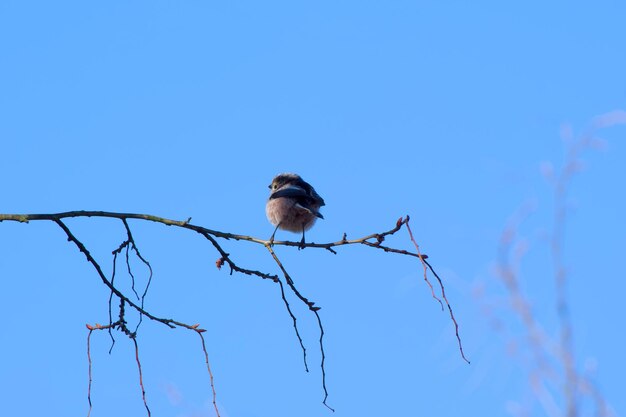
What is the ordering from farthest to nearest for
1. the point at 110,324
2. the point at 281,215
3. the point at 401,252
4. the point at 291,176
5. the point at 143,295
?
the point at 291,176, the point at 281,215, the point at 143,295, the point at 110,324, the point at 401,252

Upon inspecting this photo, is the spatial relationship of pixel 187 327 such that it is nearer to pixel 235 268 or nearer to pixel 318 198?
pixel 235 268

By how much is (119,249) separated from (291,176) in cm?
321

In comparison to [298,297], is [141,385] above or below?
below

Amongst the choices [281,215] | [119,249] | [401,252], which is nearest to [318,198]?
[281,215]

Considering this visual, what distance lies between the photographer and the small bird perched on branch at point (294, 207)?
18.9 ft

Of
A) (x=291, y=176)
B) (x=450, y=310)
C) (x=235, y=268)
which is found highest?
(x=291, y=176)

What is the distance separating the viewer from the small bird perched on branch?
5.76m

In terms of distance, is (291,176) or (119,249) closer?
(119,249)

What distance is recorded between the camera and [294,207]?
18.9 ft

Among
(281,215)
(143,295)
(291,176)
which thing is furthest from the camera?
(291,176)

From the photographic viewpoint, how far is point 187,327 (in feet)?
9.80

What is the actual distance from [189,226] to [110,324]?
0.42 m

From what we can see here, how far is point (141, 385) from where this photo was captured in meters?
3.00

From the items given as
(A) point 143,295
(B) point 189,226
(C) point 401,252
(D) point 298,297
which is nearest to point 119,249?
(A) point 143,295
